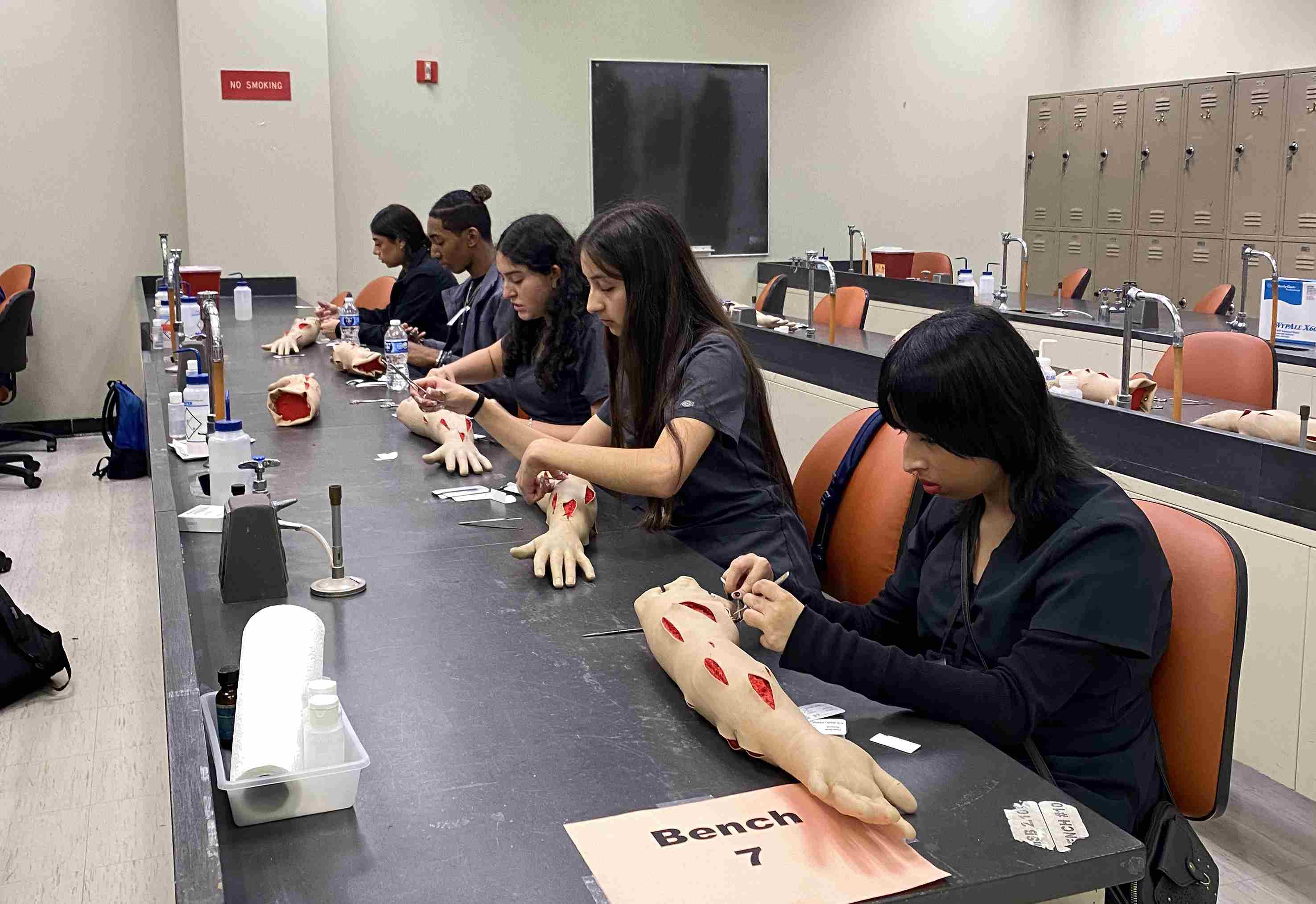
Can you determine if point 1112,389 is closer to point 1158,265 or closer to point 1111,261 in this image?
point 1158,265

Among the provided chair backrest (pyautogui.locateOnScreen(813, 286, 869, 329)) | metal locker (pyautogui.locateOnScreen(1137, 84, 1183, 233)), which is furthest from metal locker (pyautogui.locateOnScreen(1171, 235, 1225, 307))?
chair backrest (pyautogui.locateOnScreen(813, 286, 869, 329))

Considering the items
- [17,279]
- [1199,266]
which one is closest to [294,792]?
[17,279]

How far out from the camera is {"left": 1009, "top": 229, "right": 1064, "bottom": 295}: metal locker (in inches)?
321

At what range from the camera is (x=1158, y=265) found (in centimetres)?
Result: 733

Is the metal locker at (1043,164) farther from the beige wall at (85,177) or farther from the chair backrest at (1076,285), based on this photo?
the beige wall at (85,177)

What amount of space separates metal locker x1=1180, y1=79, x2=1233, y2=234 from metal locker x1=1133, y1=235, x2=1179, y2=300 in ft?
0.53

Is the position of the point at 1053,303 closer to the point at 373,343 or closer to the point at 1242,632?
the point at 373,343

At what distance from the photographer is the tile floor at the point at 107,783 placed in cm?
226

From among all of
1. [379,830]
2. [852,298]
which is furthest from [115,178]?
[379,830]

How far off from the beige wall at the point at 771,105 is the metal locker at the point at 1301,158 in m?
2.04

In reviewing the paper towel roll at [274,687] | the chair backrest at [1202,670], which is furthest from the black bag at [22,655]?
the chair backrest at [1202,670]

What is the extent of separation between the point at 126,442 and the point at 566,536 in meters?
4.44

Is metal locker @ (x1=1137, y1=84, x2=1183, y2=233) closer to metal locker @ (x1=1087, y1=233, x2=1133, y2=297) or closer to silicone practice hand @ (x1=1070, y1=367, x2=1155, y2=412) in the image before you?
metal locker @ (x1=1087, y1=233, x2=1133, y2=297)

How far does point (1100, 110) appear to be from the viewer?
7.59m
